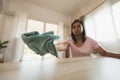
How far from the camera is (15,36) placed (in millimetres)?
2703

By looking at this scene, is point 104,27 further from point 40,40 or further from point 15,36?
point 15,36

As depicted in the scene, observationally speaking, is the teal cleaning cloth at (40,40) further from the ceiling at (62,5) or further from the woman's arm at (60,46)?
the ceiling at (62,5)

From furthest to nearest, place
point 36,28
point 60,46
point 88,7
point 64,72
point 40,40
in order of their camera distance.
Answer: point 36,28
point 88,7
point 60,46
point 40,40
point 64,72

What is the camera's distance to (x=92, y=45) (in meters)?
1.07

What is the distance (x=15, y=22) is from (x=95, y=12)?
2394mm

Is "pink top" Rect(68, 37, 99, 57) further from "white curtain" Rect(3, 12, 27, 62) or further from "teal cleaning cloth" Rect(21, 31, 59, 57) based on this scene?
"white curtain" Rect(3, 12, 27, 62)

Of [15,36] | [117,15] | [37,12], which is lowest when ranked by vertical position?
[15,36]

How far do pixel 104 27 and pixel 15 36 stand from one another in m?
2.45

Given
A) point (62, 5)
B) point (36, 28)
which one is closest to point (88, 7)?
point (62, 5)

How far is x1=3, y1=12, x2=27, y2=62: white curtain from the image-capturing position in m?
2.57

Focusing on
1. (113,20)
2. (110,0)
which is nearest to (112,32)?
(113,20)

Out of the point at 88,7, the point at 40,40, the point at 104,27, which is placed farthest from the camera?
the point at 88,7

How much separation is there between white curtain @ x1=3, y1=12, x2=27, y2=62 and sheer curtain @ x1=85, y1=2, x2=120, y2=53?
2076 mm

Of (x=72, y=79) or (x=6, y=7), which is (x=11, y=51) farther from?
(x=72, y=79)
